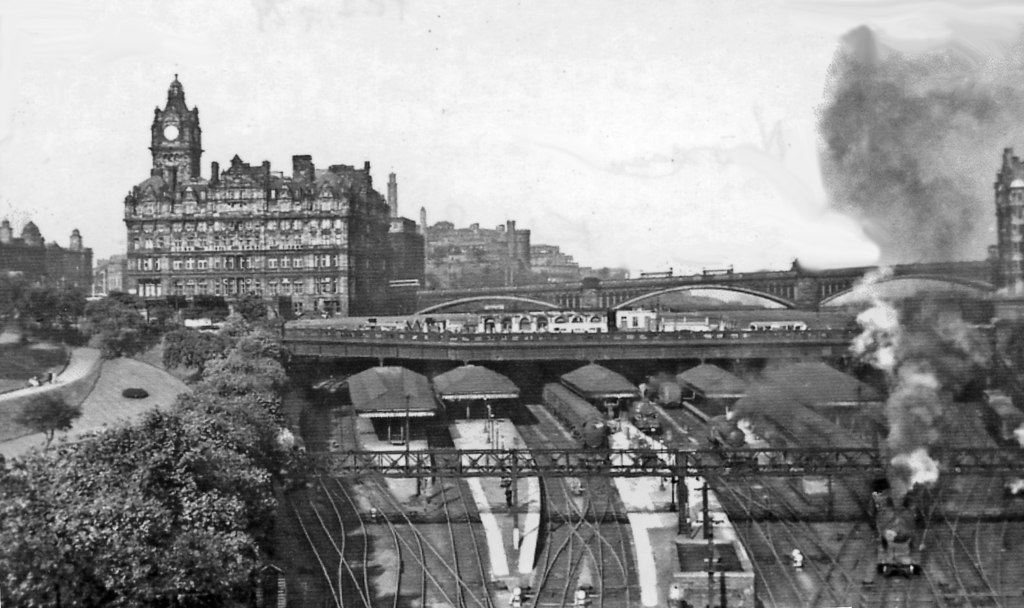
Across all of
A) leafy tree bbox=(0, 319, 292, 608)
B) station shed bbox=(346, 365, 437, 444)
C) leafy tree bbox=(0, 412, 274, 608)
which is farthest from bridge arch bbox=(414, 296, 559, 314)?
leafy tree bbox=(0, 412, 274, 608)

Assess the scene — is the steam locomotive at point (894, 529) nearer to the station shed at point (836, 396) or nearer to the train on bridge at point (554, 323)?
the station shed at point (836, 396)

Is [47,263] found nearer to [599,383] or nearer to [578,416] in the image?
[578,416]

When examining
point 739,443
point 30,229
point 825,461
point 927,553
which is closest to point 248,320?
point 30,229

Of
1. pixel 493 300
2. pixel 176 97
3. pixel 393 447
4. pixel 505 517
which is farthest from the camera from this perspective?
pixel 493 300

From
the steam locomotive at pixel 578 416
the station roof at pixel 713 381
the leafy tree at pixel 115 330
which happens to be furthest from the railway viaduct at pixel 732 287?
the leafy tree at pixel 115 330

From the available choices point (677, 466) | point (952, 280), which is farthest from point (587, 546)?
point (952, 280)

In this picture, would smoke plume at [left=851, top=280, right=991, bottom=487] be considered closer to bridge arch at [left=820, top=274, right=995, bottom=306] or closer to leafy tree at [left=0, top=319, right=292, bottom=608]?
bridge arch at [left=820, top=274, right=995, bottom=306]
